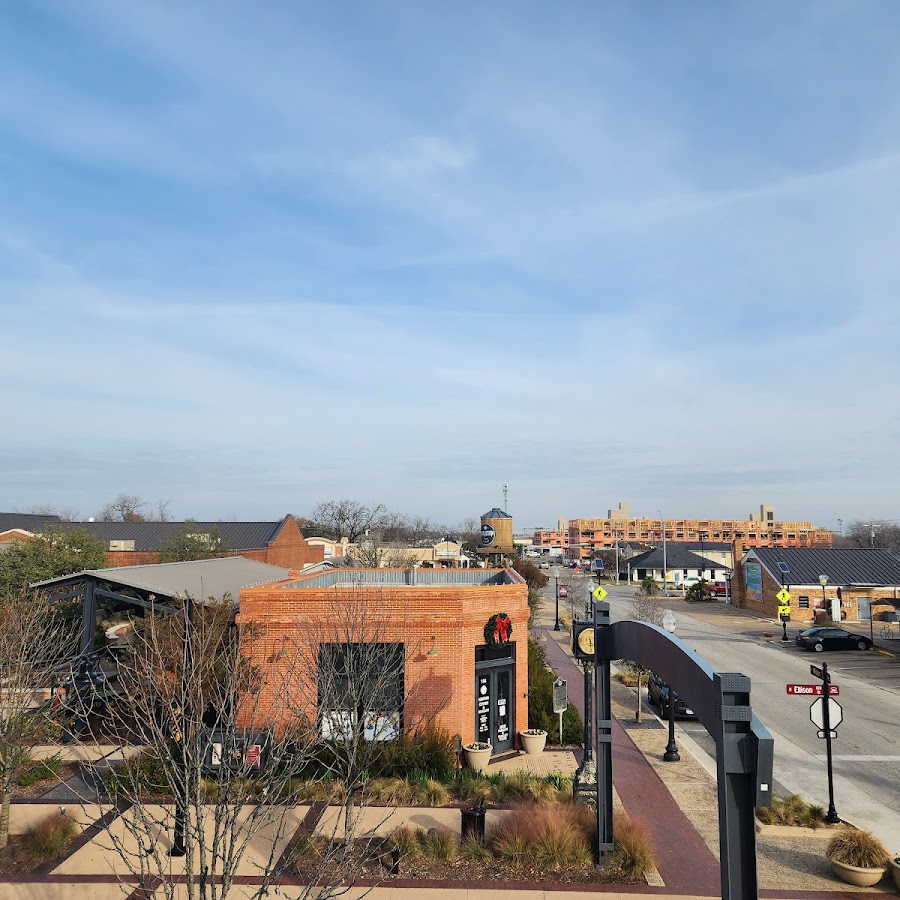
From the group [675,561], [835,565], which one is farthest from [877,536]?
[835,565]

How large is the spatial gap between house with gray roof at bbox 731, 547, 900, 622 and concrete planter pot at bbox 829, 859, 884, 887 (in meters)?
39.9

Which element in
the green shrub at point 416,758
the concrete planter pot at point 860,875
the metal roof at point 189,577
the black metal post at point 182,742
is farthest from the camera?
the metal roof at point 189,577

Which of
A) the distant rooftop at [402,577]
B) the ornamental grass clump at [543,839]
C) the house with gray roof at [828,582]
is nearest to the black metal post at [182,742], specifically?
the ornamental grass clump at [543,839]

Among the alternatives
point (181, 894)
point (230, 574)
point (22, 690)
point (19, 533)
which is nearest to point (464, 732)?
point (181, 894)

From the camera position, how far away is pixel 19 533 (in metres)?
63.3

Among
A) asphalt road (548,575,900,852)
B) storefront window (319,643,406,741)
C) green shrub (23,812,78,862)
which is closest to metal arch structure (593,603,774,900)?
storefront window (319,643,406,741)

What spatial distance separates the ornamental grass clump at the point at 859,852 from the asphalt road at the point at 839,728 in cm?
219

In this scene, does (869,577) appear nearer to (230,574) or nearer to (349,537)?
(230,574)

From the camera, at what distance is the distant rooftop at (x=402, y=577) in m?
24.6

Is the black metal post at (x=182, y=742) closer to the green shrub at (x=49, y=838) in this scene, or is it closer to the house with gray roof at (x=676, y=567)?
the green shrub at (x=49, y=838)

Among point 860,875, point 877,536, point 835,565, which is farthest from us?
point 877,536

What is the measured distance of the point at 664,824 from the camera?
1509cm

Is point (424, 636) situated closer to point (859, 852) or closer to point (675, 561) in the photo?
point (859, 852)

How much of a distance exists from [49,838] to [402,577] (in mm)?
15214
